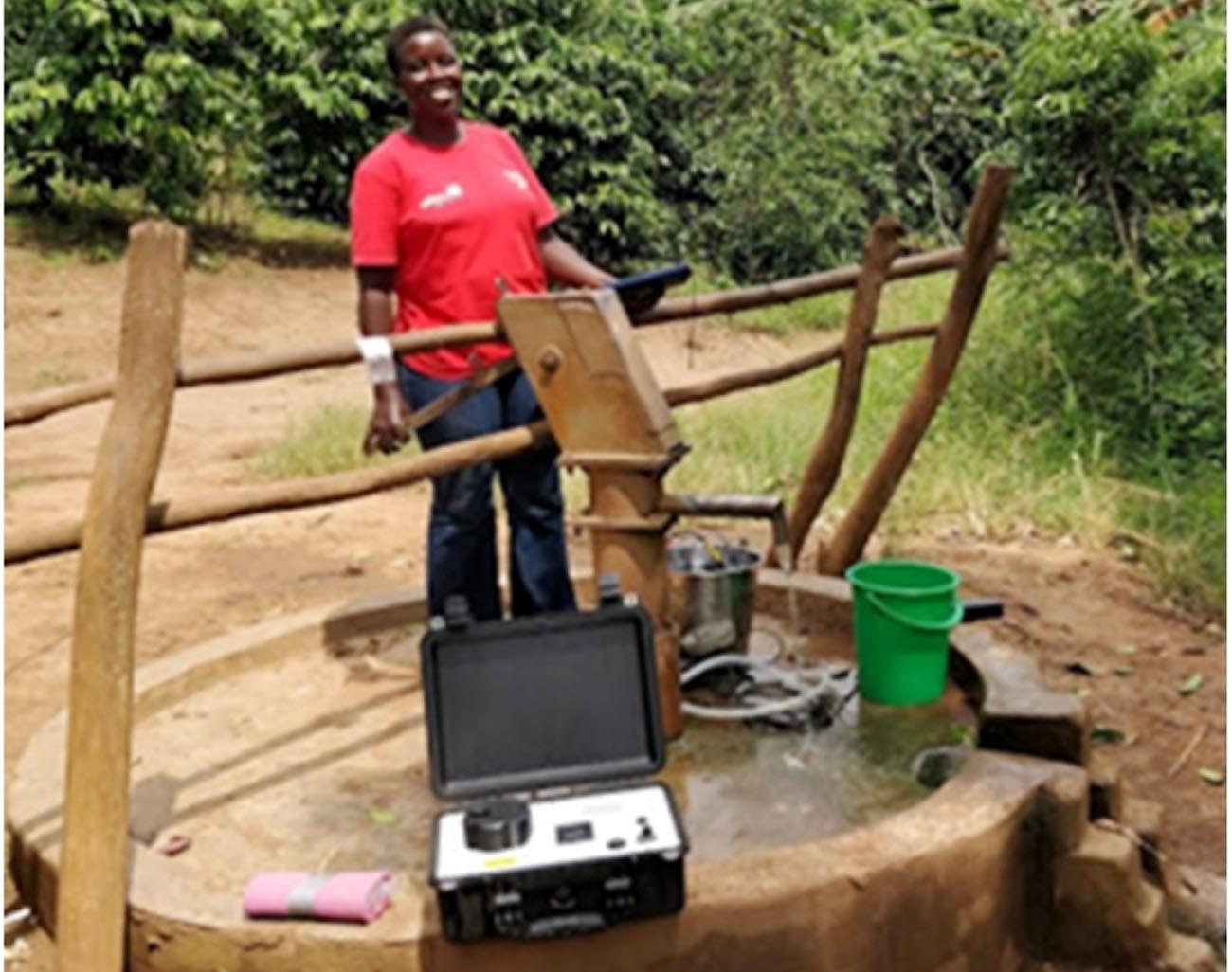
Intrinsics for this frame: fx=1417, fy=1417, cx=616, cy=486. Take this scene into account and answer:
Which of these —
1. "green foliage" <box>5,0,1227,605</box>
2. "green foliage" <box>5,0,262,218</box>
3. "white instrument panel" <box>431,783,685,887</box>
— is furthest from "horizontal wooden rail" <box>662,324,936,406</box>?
"green foliage" <box>5,0,262,218</box>

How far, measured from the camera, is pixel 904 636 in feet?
11.1

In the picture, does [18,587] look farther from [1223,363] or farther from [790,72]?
[790,72]

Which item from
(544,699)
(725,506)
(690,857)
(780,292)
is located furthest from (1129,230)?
(544,699)

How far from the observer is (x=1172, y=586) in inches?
196

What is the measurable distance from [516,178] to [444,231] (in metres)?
0.27

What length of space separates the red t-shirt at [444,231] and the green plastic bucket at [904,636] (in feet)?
3.54

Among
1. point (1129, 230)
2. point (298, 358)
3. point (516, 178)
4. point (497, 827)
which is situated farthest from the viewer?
point (1129, 230)

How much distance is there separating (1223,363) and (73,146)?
8.34 metres

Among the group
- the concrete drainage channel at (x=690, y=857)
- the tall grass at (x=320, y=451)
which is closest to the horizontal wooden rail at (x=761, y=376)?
the concrete drainage channel at (x=690, y=857)

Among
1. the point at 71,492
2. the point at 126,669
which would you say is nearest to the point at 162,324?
the point at 126,669

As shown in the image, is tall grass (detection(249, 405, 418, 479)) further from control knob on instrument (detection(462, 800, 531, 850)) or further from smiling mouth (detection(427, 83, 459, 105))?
control knob on instrument (detection(462, 800, 531, 850))

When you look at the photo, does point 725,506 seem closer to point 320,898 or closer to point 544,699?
point 544,699

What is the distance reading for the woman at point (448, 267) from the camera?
10.8 feet

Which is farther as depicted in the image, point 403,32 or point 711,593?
point 711,593
